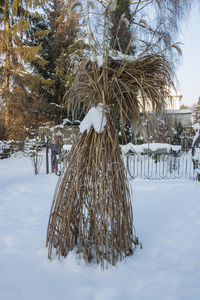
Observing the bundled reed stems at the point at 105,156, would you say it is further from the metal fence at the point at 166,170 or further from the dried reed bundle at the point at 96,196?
the metal fence at the point at 166,170

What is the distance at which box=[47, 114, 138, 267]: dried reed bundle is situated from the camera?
1568 millimetres

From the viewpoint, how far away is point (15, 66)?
478 inches

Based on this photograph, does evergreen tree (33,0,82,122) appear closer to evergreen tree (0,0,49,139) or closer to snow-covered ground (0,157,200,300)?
evergreen tree (0,0,49,139)

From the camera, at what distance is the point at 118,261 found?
1.66 metres

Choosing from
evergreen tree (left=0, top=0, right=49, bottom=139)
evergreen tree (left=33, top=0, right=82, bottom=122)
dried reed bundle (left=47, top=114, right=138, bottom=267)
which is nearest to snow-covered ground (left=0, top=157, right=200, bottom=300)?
dried reed bundle (left=47, top=114, right=138, bottom=267)

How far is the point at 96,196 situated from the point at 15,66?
12.6 metres

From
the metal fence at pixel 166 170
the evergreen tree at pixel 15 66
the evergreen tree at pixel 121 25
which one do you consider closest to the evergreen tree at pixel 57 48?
the evergreen tree at pixel 15 66

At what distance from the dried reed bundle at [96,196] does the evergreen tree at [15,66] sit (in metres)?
10.2

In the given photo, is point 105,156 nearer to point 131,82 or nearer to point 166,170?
point 131,82

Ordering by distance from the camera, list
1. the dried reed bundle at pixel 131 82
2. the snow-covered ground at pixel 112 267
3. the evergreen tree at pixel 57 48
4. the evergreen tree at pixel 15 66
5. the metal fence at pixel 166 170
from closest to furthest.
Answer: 1. the snow-covered ground at pixel 112 267
2. the dried reed bundle at pixel 131 82
3. the metal fence at pixel 166 170
4. the evergreen tree at pixel 15 66
5. the evergreen tree at pixel 57 48

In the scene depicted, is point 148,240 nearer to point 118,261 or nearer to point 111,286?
point 118,261

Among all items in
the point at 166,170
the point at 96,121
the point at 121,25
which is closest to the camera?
the point at 96,121

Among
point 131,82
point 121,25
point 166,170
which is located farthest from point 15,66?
point 131,82

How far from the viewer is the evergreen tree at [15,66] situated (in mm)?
11438
